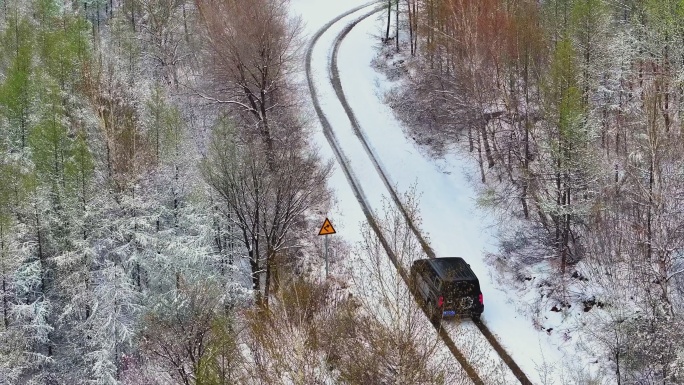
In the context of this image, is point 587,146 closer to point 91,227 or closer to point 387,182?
point 387,182

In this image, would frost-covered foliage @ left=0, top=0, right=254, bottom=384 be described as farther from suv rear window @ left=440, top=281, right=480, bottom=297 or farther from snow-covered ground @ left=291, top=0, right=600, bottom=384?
suv rear window @ left=440, top=281, right=480, bottom=297

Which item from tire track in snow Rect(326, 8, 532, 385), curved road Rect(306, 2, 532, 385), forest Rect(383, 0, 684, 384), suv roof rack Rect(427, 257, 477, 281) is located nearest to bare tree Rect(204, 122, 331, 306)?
curved road Rect(306, 2, 532, 385)

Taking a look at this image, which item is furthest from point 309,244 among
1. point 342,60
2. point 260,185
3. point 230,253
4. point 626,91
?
point 342,60

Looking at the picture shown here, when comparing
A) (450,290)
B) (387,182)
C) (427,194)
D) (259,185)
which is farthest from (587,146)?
(387,182)

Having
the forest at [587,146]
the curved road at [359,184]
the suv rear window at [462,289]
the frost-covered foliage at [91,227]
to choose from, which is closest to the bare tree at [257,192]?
the frost-covered foliage at [91,227]

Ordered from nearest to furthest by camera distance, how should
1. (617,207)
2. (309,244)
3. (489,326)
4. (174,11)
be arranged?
(617,207)
(489,326)
(309,244)
(174,11)

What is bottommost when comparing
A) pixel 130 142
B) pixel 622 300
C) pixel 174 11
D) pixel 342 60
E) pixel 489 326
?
pixel 489 326

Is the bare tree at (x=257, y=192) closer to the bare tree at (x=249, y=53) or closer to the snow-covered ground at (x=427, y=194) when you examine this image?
the bare tree at (x=249, y=53)

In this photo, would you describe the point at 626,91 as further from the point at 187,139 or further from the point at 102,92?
the point at 102,92
